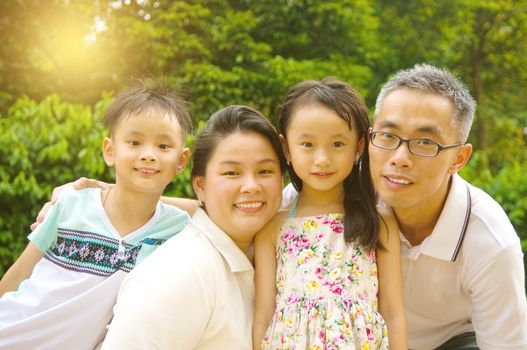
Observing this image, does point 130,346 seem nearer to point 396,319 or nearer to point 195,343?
point 195,343

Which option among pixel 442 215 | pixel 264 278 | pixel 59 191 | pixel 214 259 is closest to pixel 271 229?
pixel 264 278

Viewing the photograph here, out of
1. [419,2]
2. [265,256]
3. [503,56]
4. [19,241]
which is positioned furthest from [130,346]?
[503,56]

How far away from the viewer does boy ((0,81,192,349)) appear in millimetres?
2480

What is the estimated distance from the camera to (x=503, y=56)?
11750mm

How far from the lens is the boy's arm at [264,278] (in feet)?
7.63

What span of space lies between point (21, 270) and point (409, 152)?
73.0 inches

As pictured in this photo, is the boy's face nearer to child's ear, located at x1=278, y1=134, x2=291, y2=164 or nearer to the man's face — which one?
child's ear, located at x1=278, y1=134, x2=291, y2=164

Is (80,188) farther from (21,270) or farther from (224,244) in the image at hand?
(224,244)

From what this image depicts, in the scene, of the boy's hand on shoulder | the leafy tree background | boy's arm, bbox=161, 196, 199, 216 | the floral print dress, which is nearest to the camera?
the floral print dress

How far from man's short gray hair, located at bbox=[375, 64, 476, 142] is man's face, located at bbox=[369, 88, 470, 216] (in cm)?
3

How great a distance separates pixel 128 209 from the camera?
2729 millimetres

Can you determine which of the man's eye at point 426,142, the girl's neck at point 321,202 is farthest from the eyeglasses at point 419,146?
the girl's neck at point 321,202

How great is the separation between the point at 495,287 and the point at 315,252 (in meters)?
0.87

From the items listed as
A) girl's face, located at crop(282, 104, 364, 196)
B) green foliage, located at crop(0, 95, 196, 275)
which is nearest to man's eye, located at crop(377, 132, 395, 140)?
girl's face, located at crop(282, 104, 364, 196)
